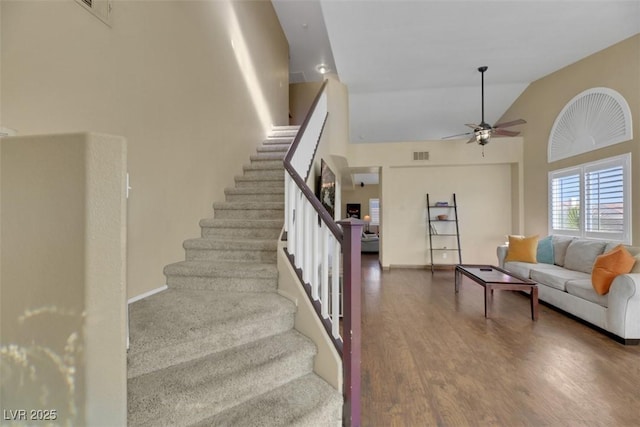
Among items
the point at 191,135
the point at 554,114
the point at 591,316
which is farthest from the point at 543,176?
the point at 191,135

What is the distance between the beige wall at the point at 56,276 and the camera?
87 centimetres

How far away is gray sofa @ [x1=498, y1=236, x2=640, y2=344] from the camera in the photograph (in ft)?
8.64

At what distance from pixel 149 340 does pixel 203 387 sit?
417 millimetres

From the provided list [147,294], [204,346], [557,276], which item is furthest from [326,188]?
[557,276]

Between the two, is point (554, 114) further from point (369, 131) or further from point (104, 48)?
point (104, 48)

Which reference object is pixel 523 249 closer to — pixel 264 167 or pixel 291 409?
pixel 264 167

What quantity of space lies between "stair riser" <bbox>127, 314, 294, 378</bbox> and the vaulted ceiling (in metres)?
4.05

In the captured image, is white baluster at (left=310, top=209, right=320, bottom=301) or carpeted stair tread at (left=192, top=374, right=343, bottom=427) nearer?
carpeted stair tread at (left=192, top=374, right=343, bottom=427)

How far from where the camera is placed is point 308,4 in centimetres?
548

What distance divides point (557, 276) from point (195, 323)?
4407mm

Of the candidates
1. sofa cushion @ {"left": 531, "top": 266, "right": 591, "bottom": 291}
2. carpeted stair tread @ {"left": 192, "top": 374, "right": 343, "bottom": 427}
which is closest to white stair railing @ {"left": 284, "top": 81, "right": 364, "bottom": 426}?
carpeted stair tread @ {"left": 192, "top": 374, "right": 343, "bottom": 427}

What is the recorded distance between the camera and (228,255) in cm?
263

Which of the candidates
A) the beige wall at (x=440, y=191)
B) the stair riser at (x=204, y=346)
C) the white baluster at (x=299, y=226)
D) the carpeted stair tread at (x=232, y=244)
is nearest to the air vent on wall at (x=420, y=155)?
the beige wall at (x=440, y=191)

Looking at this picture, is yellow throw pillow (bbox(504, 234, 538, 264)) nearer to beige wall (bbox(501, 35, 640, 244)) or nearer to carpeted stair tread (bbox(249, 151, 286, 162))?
beige wall (bbox(501, 35, 640, 244))
